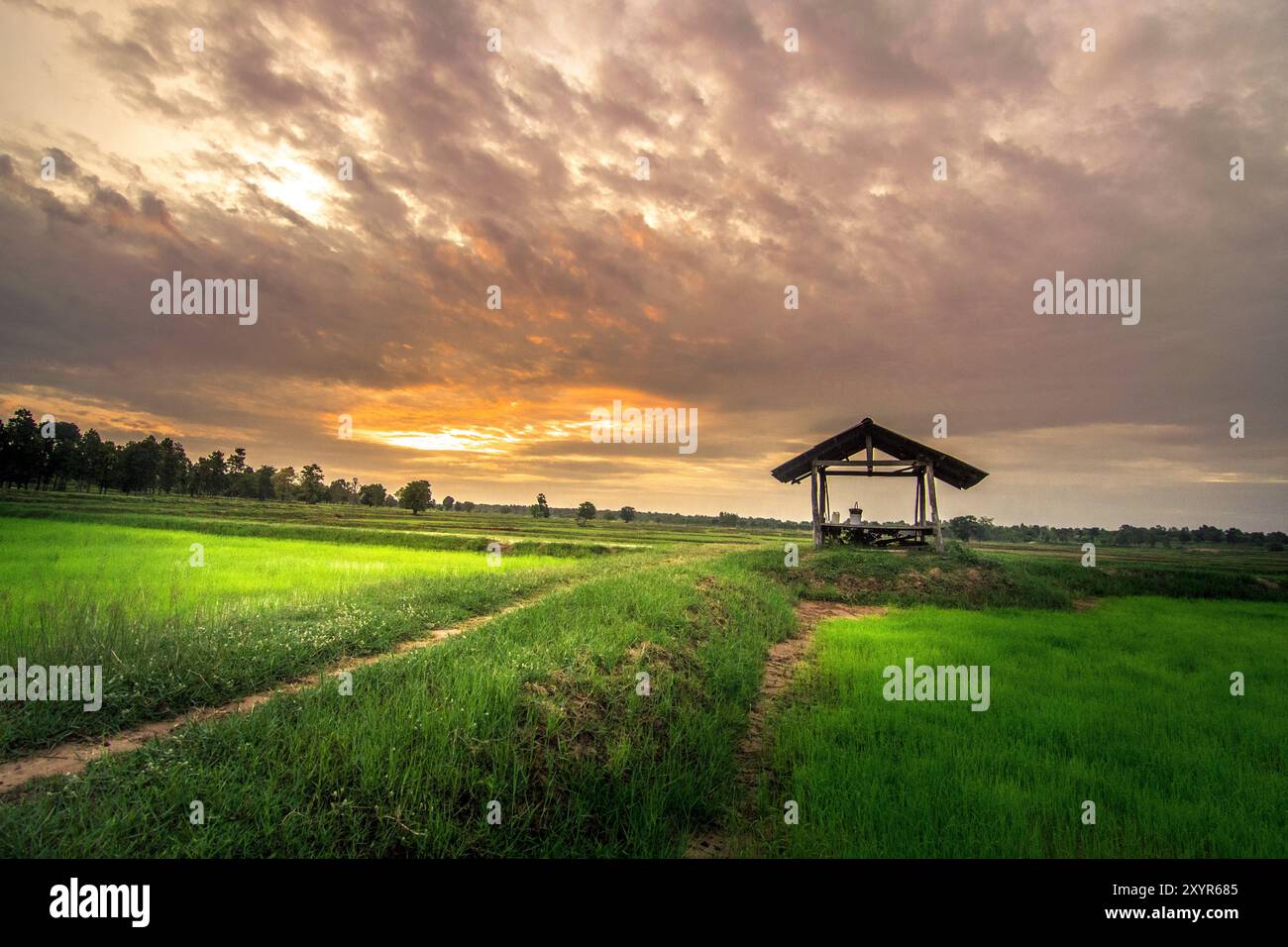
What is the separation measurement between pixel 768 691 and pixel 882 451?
1730cm

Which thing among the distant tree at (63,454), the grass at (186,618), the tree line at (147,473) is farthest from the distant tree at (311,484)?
the grass at (186,618)

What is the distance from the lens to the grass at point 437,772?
312 cm

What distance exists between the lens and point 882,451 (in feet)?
72.4

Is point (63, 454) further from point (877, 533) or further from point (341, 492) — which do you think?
point (877, 533)

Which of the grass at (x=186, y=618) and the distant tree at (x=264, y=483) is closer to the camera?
the grass at (x=186, y=618)

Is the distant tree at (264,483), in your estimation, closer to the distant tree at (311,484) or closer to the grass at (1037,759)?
the distant tree at (311,484)

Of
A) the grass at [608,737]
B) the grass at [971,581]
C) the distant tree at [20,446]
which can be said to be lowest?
the grass at [971,581]

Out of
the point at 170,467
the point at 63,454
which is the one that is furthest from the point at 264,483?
the point at 63,454

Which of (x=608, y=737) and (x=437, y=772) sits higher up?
(x=437, y=772)

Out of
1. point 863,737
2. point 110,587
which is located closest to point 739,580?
point 863,737

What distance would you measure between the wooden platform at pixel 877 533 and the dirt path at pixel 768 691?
6.50m

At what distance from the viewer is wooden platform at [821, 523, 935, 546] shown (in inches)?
852

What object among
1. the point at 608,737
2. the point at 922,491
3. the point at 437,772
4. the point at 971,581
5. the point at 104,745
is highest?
the point at 922,491
